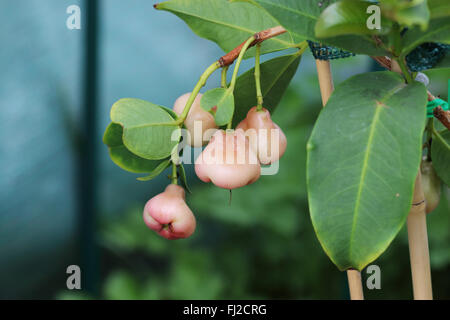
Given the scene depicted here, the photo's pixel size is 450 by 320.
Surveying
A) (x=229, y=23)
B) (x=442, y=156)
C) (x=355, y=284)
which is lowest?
(x=355, y=284)

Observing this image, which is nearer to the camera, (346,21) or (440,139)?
(346,21)

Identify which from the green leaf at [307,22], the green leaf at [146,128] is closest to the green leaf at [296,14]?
the green leaf at [307,22]

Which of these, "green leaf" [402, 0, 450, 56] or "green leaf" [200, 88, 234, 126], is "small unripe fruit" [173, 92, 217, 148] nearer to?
"green leaf" [200, 88, 234, 126]

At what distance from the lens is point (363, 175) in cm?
32

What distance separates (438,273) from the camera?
1.24 m

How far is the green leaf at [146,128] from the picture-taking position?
0.35 metres

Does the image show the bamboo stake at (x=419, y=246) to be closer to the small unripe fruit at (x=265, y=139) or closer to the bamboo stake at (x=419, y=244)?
the bamboo stake at (x=419, y=244)

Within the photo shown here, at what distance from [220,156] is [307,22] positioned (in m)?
0.11

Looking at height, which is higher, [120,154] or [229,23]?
[229,23]

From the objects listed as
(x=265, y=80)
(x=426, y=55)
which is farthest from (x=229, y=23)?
(x=426, y=55)

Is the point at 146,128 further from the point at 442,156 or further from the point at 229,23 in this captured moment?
the point at 442,156

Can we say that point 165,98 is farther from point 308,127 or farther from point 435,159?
point 435,159

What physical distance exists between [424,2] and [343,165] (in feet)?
0.35

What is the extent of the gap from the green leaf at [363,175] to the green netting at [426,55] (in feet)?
0.15
